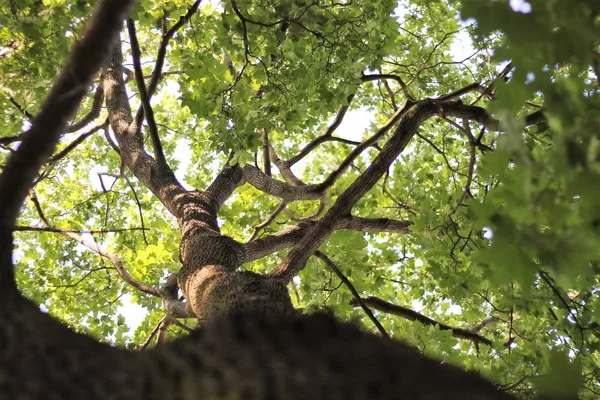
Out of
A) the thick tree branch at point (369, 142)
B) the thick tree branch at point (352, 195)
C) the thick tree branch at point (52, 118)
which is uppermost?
the thick tree branch at point (369, 142)

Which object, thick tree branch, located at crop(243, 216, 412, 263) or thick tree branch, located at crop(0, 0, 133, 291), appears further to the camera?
thick tree branch, located at crop(243, 216, 412, 263)

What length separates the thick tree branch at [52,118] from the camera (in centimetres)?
128

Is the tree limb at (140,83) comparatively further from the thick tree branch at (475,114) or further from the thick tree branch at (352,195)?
the thick tree branch at (475,114)

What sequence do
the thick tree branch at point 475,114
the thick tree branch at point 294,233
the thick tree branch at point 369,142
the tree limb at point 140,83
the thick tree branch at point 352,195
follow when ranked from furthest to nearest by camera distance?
the thick tree branch at point 369,142
the thick tree branch at point 294,233
the thick tree branch at point 475,114
the tree limb at point 140,83
the thick tree branch at point 352,195

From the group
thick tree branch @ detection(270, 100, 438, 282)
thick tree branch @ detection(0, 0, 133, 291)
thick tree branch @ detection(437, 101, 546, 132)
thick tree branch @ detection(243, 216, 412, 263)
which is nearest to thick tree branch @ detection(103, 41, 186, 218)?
thick tree branch @ detection(243, 216, 412, 263)

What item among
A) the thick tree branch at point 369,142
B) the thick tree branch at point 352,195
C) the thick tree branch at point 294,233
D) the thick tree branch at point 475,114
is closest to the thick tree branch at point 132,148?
the thick tree branch at point 294,233

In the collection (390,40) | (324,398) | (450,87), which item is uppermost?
(450,87)

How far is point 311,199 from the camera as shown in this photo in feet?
18.1

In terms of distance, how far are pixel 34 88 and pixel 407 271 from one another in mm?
5129

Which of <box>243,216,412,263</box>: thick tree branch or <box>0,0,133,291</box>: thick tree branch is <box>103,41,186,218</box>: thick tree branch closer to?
<box>243,216,412,263</box>: thick tree branch

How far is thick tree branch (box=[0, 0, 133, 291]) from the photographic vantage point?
128cm

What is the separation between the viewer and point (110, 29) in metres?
1.35

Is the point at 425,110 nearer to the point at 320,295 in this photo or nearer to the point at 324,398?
the point at 320,295

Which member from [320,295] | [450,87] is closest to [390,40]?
[450,87]
